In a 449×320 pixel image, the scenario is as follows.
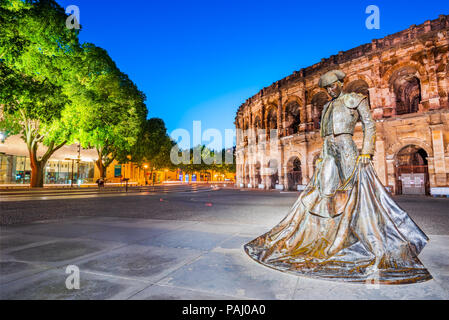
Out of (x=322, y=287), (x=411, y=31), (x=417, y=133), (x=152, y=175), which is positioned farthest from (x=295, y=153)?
(x=152, y=175)

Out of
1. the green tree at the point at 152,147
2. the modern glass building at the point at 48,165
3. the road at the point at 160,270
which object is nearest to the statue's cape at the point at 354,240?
the road at the point at 160,270

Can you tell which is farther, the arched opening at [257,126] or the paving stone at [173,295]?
the arched opening at [257,126]

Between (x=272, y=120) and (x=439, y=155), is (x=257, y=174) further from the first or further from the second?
(x=439, y=155)

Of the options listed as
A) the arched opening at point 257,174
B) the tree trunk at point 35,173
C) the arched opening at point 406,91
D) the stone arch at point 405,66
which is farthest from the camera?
the arched opening at point 257,174

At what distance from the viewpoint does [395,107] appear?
1761cm

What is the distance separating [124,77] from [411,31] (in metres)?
26.0

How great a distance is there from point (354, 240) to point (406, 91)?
22167mm

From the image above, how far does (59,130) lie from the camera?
18.7 m

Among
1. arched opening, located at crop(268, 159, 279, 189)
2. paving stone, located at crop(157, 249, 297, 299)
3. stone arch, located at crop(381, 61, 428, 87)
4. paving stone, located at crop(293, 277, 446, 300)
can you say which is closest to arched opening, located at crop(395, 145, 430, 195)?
stone arch, located at crop(381, 61, 428, 87)

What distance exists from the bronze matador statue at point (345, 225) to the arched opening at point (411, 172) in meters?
17.8

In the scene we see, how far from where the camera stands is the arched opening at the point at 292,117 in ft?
81.2

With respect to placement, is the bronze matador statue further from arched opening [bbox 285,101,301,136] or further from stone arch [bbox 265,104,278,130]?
stone arch [bbox 265,104,278,130]

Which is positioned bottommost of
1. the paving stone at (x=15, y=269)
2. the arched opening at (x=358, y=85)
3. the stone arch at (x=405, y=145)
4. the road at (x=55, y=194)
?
the road at (x=55, y=194)

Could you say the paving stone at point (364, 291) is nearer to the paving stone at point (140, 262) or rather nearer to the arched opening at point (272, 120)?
the paving stone at point (140, 262)
